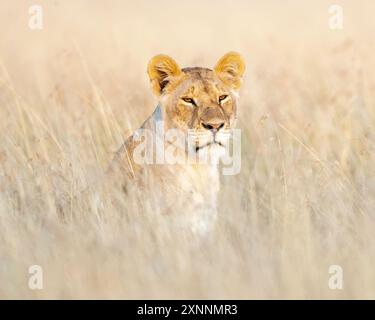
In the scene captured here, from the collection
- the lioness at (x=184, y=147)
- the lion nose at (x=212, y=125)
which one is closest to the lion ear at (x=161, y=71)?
the lioness at (x=184, y=147)

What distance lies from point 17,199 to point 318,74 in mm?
4832

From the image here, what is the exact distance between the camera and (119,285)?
4.71 m

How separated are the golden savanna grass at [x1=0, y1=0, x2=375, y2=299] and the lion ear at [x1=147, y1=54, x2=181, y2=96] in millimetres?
759

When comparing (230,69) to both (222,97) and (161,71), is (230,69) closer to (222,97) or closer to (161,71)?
(222,97)

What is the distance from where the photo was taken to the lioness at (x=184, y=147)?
594cm

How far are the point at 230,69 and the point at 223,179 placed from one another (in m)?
0.96

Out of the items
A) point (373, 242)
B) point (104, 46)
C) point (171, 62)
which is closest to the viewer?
point (373, 242)

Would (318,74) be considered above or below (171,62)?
above

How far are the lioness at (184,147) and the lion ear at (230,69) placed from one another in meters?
0.15

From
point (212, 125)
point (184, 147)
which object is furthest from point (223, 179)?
point (212, 125)

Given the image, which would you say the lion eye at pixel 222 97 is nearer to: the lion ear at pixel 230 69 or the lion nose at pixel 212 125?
the lion ear at pixel 230 69

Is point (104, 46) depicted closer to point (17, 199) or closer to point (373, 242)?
point (17, 199)

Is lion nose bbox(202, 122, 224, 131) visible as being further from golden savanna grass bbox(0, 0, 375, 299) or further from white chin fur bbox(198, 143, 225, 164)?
golden savanna grass bbox(0, 0, 375, 299)

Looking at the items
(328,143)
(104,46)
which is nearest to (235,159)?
(328,143)
